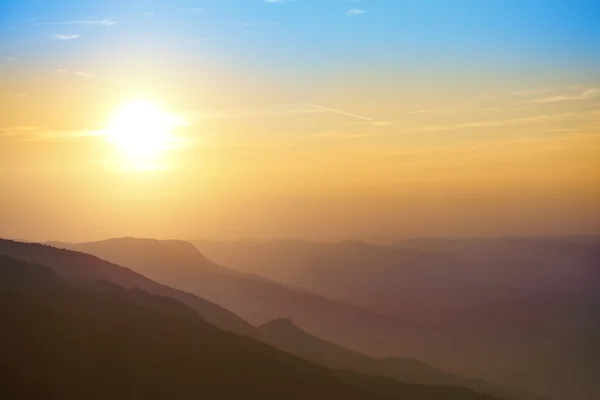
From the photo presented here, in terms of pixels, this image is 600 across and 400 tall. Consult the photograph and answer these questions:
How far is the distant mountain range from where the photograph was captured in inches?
3743

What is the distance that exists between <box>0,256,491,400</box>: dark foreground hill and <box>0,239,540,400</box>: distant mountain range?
9.78 m

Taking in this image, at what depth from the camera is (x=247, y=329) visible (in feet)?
384

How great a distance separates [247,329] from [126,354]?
4567cm

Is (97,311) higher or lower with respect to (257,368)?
higher

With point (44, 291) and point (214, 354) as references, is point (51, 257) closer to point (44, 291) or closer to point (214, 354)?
point (44, 291)

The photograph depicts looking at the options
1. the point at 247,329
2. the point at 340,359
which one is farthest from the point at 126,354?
the point at 340,359

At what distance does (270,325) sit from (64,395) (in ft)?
240

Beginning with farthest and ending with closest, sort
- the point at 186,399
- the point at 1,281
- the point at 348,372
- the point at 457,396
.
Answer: the point at 457,396, the point at 348,372, the point at 1,281, the point at 186,399

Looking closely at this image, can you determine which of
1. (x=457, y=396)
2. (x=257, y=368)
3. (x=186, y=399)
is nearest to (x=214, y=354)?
(x=257, y=368)

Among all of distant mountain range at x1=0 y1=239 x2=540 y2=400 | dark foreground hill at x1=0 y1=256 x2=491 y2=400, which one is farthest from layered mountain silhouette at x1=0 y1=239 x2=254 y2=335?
dark foreground hill at x1=0 y1=256 x2=491 y2=400

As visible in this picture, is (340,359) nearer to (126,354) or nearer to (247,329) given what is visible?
(247,329)

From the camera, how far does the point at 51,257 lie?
95.6m

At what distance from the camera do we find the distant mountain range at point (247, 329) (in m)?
95.1

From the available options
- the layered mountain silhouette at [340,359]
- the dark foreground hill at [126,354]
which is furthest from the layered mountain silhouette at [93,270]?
the dark foreground hill at [126,354]
